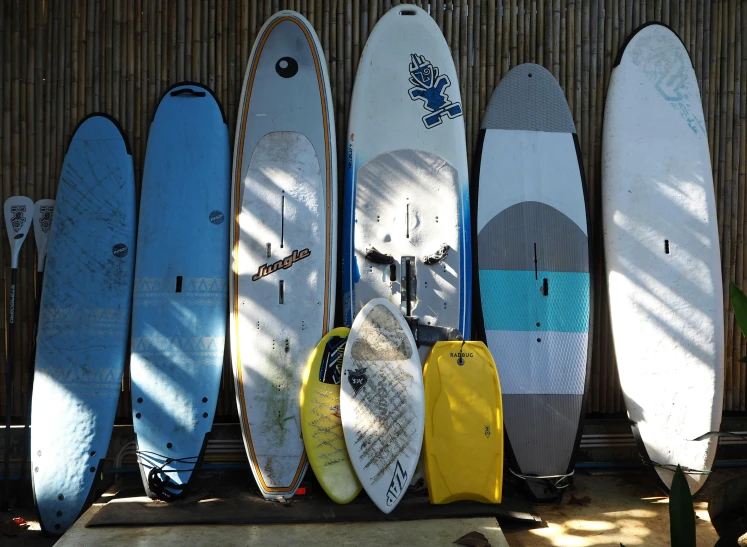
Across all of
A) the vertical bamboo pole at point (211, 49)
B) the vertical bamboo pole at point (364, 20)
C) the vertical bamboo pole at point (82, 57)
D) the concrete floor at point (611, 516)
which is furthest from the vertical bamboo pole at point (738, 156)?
the vertical bamboo pole at point (82, 57)

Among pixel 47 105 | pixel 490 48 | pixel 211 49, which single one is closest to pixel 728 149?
pixel 490 48

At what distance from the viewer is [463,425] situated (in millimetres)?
2662

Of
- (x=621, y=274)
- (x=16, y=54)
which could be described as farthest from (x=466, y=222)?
(x=16, y=54)

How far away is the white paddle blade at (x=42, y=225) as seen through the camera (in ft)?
9.87

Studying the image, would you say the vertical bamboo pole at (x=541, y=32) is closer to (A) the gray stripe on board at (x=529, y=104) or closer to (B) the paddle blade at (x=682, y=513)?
(A) the gray stripe on board at (x=529, y=104)

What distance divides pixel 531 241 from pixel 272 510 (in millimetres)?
1658

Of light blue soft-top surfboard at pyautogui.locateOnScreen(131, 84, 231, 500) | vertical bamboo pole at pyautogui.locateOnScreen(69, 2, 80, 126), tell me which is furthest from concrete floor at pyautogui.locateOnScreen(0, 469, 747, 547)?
vertical bamboo pole at pyautogui.locateOnScreen(69, 2, 80, 126)

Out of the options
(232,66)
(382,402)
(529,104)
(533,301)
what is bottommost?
(382,402)

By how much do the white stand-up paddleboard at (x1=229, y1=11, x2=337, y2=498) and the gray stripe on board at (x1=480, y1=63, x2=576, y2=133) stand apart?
82 centimetres

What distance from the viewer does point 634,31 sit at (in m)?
3.17

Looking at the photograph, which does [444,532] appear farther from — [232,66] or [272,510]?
[232,66]

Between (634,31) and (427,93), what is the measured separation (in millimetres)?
1081

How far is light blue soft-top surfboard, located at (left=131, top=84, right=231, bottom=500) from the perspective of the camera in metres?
2.77

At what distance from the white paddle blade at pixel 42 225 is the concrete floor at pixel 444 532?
1163 mm
